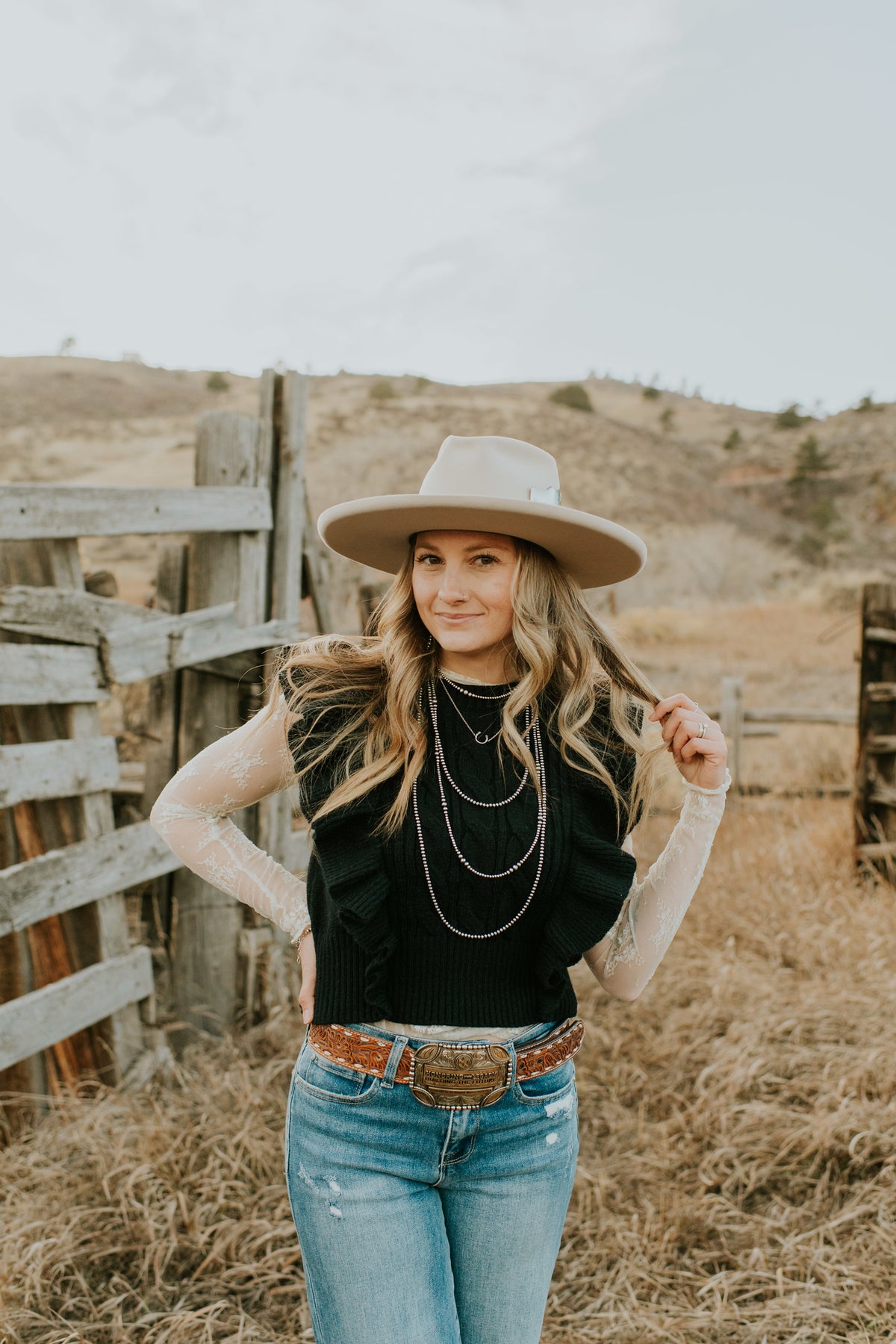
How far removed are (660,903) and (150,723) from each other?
2570 millimetres

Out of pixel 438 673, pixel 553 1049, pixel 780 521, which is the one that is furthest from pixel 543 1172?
pixel 780 521

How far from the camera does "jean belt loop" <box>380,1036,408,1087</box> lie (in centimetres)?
169

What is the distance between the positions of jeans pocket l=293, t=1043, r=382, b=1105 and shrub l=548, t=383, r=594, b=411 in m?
43.3

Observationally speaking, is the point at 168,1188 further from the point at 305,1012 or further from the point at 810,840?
the point at 810,840

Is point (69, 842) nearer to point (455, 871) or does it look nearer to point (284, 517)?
point (284, 517)

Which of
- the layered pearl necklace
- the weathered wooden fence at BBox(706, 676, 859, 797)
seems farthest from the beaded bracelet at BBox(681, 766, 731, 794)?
the weathered wooden fence at BBox(706, 676, 859, 797)

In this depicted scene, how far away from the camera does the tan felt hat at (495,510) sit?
71.2 inches

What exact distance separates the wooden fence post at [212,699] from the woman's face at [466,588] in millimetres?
2125

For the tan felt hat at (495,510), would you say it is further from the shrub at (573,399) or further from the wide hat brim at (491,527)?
the shrub at (573,399)

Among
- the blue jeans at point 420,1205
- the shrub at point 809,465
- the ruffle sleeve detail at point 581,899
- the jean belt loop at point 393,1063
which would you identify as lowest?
the blue jeans at point 420,1205

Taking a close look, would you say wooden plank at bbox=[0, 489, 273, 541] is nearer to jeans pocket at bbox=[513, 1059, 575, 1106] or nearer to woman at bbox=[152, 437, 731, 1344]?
woman at bbox=[152, 437, 731, 1344]

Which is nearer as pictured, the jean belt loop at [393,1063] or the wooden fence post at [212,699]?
the jean belt loop at [393,1063]

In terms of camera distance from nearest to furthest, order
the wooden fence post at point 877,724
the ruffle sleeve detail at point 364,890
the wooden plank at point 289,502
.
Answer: the ruffle sleeve detail at point 364,890 < the wooden plank at point 289,502 < the wooden fence post at point 877,724

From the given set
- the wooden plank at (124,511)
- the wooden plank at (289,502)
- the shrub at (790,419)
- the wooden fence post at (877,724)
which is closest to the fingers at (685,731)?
the wooden plank at (124,511)
